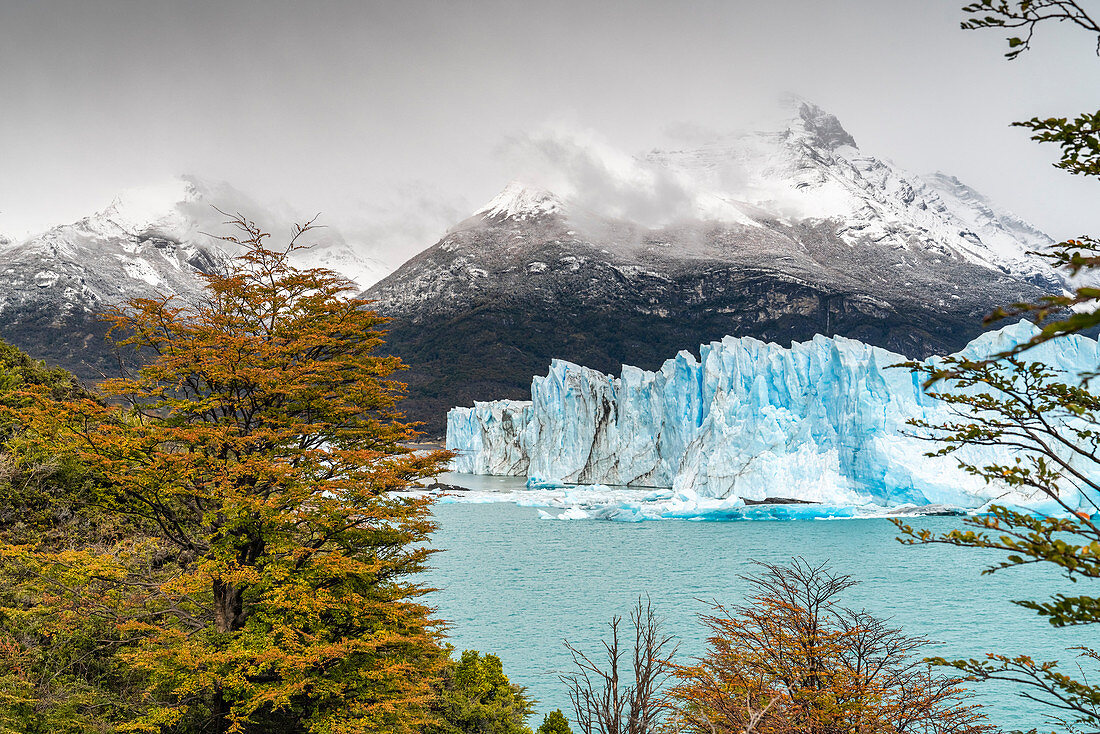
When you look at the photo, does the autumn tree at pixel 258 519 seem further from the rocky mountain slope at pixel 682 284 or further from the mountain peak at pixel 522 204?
the mountain peak at pixel 522 204

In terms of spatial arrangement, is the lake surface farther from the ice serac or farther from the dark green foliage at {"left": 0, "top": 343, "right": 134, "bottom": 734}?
the dark green foliage at {"left": 0, "top": 343, "right": 134, "bottom": 734}

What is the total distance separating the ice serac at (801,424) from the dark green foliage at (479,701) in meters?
22.8

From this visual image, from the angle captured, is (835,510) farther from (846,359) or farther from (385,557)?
(385,557)

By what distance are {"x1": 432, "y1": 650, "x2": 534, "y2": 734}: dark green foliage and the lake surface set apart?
1747mm

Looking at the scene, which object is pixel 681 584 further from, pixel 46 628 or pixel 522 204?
pixel 522 204

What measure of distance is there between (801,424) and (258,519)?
1237 inches

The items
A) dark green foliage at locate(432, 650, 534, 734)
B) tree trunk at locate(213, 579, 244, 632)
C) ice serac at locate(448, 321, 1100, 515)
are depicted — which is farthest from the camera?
ice serac at locate(448, 321, 1100, 515)

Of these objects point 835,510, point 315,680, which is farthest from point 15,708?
point 835,510

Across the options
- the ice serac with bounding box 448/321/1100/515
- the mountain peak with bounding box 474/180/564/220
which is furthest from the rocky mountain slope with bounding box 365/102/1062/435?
the ice serac with bounding box 448/321/1100/515

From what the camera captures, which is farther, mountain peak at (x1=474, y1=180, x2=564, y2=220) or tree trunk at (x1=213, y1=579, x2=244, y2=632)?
mountain peak at (x1=474, y1=180, x2=564, y2=220)

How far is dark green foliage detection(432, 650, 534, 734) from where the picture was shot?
10188mm

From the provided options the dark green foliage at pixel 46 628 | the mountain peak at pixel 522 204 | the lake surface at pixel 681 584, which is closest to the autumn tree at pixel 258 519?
the dark green foliage at pixel 46 628

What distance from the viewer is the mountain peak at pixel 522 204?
15075 cm

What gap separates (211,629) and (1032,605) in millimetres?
7615
